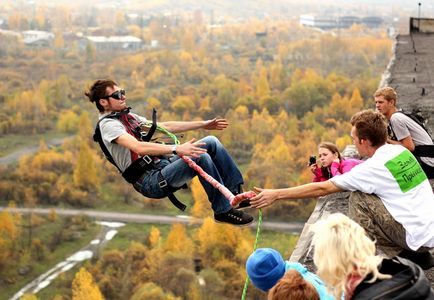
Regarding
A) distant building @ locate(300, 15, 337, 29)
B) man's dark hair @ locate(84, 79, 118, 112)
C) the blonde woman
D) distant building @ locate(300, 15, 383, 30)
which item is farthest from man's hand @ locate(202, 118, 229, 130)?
distant building @ locate(300, 15, 337, 29)

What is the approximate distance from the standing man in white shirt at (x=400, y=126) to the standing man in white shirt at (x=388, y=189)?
4.52 feet

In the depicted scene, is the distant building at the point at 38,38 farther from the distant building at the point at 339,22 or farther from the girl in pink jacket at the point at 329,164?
the girl in pink jacket at the point at 329,164

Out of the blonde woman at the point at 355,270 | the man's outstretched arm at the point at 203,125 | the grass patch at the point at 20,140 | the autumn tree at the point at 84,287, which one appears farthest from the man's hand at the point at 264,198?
the grass patch at the point at 20,140

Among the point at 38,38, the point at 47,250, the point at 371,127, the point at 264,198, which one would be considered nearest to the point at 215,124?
the point at 264,198

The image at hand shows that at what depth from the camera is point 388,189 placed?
14.2 feet

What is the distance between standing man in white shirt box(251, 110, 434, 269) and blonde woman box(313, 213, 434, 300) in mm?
1262

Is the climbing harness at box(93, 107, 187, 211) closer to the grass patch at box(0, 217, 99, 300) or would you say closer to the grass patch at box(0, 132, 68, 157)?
the grass patch at box(0, 217, 99, 300)

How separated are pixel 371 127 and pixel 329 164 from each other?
137 cm

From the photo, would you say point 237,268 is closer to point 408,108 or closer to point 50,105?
point 408,108

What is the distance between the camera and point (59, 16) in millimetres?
154250

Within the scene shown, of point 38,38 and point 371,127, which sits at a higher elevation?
point 371,127

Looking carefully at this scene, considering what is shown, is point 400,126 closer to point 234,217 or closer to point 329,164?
point 329,164

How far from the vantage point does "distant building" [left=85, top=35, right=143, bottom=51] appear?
122 metres

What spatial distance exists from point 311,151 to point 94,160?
18832 mm
